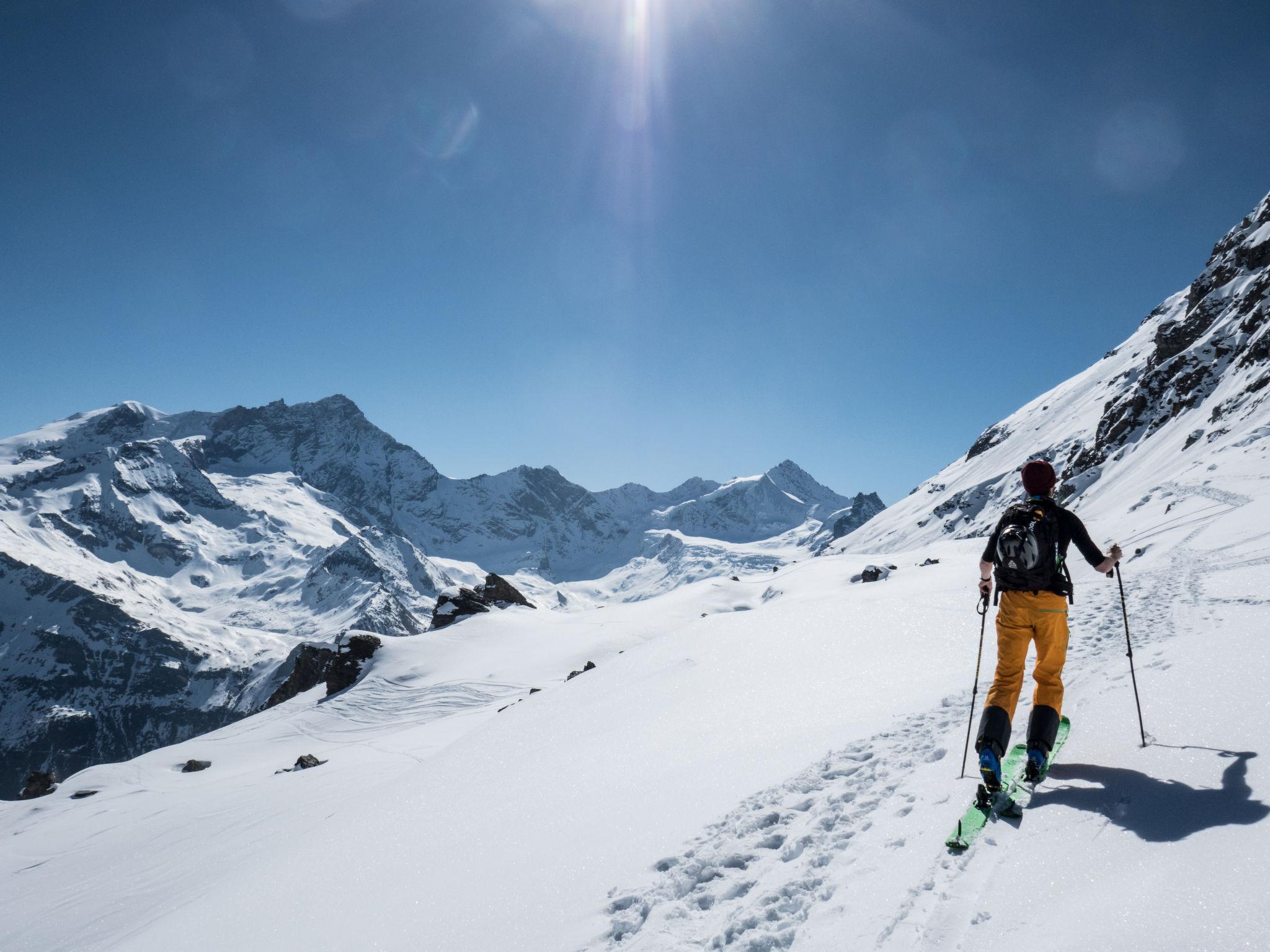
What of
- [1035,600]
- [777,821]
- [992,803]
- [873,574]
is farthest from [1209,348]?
[777,821]

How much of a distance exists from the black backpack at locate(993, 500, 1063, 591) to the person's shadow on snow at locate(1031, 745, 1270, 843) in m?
1.55

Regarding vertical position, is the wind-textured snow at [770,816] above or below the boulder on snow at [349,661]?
above

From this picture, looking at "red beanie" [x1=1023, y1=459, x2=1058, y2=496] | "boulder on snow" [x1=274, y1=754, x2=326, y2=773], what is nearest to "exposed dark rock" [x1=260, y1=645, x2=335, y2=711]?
"boulder on snow" [x1=274, y1=754, x2=326, y2=773]

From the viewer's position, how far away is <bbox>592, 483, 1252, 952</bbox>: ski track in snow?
3658 mm

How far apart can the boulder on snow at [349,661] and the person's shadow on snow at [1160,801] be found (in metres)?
31.9

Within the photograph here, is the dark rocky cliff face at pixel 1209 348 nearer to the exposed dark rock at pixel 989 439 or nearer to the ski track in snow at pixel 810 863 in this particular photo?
the exposed dark rock at pixel 989 439

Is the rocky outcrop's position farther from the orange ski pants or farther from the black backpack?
the black backpack

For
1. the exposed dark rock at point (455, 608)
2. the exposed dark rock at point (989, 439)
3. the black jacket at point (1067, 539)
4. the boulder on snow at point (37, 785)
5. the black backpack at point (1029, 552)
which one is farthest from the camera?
the exposed dark rock at point (989, 439)

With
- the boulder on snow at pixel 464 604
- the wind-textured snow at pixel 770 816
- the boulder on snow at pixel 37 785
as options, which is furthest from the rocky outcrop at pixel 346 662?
the boulder on snow at pixel 37 785

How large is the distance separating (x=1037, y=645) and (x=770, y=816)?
291 centimetres

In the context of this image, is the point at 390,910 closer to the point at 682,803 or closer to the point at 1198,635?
the point at 682,803

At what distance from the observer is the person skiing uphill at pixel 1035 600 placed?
5.05 meters

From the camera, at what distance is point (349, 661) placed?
3142cm

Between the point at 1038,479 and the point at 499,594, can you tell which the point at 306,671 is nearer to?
the point at 499,594
